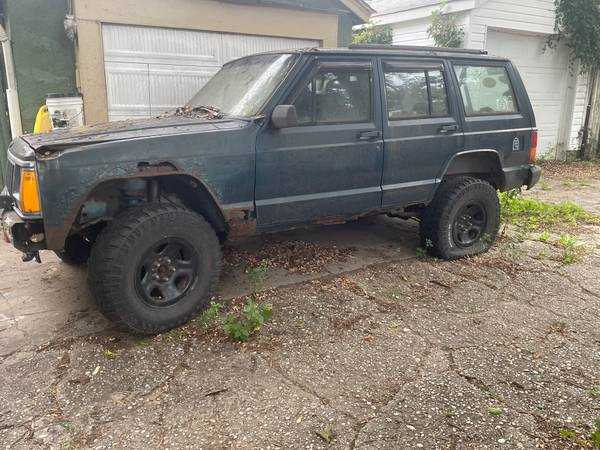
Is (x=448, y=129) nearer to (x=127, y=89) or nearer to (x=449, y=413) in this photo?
(x=449, y=413)

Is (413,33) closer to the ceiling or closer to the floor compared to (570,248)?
closer to the ceiling

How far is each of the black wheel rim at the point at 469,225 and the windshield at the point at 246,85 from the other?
2.34m

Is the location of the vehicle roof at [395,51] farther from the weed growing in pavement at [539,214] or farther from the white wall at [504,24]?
the white wall at [504,24]

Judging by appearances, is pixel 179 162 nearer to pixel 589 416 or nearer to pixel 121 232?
pixel 121 232

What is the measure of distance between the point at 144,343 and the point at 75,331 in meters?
0.59

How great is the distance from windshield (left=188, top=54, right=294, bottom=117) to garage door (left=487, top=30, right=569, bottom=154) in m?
7.93

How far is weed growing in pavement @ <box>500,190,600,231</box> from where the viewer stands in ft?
22.3

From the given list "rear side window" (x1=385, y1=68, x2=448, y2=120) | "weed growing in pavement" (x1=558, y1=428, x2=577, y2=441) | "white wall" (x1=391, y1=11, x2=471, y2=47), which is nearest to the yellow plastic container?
"rear side window" (x1=385, y1=68, x2=448, y2=120)

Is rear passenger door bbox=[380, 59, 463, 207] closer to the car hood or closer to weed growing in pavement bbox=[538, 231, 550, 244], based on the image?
the car hood

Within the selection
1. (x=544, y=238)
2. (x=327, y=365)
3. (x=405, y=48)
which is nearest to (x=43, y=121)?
(x=405, y=48)

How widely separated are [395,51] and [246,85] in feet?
4.52

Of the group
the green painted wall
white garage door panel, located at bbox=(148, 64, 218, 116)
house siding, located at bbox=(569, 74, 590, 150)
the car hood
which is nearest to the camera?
the car hood

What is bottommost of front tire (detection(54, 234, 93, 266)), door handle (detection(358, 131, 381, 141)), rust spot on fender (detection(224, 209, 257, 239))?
front tire (detection(54, 234, 93, 266))

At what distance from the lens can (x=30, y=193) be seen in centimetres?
322
